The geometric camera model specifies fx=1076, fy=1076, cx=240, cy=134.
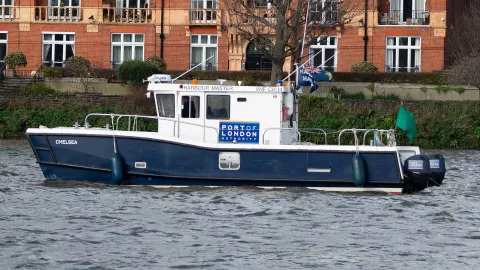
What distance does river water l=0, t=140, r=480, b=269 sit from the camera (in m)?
19.5

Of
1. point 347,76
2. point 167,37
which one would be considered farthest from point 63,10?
point 347,76

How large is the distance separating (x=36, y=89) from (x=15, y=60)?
7.15 meters

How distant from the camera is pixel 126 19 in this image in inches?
2398

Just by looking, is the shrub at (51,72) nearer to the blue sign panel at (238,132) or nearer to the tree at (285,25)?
the tree at (285,25)

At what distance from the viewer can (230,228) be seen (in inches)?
888

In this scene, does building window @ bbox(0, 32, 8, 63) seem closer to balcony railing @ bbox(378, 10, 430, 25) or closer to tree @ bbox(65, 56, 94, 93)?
tree @ bbox(65, 56, 94, 93)

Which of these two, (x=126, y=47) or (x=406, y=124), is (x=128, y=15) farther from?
(x=406, y=124)

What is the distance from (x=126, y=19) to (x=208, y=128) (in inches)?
1347

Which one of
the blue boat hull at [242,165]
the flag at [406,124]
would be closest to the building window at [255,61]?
the flag at [406,124]

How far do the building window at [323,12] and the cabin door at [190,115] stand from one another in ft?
56.4

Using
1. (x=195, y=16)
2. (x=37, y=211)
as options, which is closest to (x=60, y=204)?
(x=37, y=211)

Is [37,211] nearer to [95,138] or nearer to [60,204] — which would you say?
[60,204]

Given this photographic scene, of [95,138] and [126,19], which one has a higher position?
[126,19]

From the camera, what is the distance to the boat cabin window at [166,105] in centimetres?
2791
